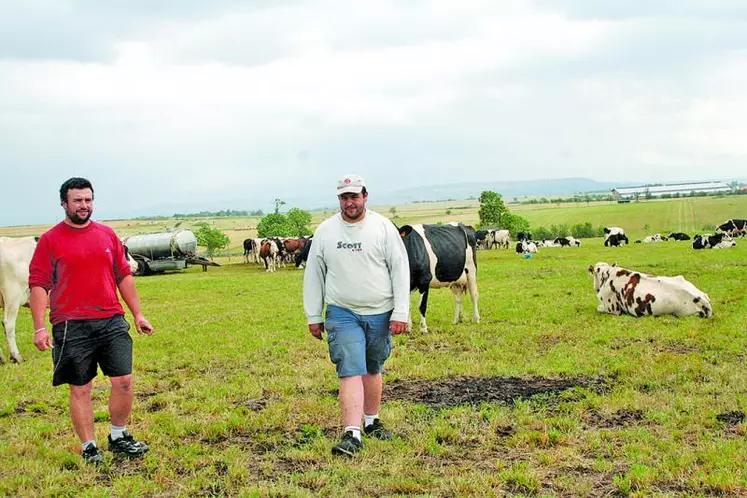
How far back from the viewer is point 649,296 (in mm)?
14164

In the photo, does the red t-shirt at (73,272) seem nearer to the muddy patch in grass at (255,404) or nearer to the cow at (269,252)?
the muddy patch in grass at (255,404)

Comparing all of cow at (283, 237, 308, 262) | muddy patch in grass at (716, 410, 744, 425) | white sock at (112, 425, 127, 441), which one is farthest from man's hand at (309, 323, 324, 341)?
cow at (283, 237, 308, 262)

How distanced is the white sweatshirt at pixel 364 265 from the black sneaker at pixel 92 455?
8.49ft

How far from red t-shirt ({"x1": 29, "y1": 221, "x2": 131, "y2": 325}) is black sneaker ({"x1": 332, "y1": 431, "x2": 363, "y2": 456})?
248cm

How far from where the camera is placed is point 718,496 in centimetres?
532

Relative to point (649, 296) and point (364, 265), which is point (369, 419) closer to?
point (364, 265)

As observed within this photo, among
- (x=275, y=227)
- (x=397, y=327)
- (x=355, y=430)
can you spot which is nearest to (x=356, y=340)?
(x=397, y=327)

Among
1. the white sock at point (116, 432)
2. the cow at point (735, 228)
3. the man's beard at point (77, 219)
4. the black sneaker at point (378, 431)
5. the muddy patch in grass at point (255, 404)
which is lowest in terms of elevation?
the cow at point (735, 228)

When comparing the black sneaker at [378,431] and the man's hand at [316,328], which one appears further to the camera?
the man's hand at [316,328]

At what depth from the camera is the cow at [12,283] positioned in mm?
12453

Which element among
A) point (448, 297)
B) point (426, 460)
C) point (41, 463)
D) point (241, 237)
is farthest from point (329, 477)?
point (241, 237)

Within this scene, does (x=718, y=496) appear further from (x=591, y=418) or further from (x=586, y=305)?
(x=586, y=305)

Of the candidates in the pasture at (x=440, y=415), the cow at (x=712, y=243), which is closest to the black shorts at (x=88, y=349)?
the pasture at (x=440, y=415)

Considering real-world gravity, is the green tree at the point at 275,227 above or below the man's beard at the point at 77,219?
below
